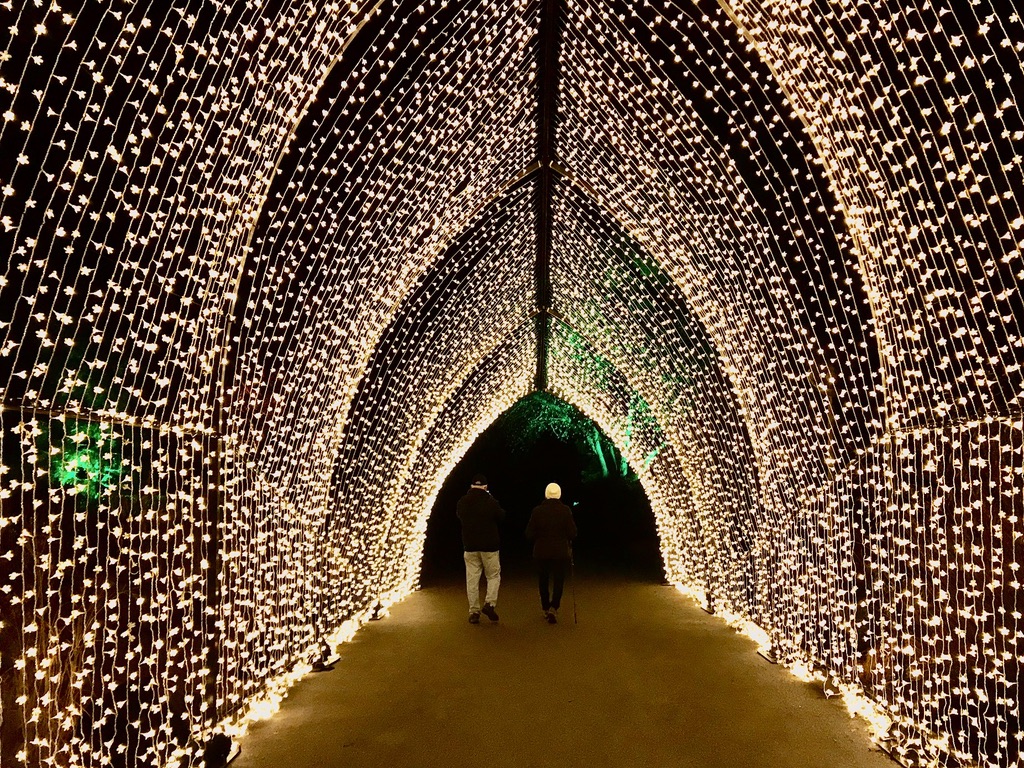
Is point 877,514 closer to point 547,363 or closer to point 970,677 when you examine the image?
point 970,677

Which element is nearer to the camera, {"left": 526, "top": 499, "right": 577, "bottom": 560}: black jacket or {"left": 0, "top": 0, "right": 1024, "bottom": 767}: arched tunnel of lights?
{"left": 0, "top": 0, "right": 1024, "bottom": 767}: arched tunnel of lights

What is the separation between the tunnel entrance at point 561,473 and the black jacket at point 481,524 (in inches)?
357

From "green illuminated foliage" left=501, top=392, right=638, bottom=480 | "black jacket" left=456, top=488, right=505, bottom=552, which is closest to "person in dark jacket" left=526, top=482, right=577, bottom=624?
"black jacket" left=456, top=488, right=505, bottom=552

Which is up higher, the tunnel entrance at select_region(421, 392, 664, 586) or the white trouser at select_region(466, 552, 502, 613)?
the tunnel entrance at select_region(421, 392, 664, 586)

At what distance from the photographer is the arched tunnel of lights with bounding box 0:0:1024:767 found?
12.2 ft

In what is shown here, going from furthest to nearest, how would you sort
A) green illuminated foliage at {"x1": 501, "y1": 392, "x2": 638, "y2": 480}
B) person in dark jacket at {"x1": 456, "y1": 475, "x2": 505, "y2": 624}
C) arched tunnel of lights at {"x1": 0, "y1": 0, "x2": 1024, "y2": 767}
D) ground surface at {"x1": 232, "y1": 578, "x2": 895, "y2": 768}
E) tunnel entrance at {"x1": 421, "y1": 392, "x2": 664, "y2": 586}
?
green illuminated foliage at {"x1": 501, "y1": 392, "x2": 638, "y2": 480} → tunnel entrance at {"x1": 421, "y1": 392, "x2": 664, "y2": 586} → person in dark jacket at {"x1": 456, "y1": 475, "x2": 505, "y2": 624} → ground surface at {"x1": 232, "y1": 578, "x2": 895, "y2": 768} → arched tunnel of lights at {"x1": 0, "y1": 0, "x2": 1024, "y2": 767}

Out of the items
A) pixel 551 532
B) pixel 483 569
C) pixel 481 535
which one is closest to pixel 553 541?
pixel 551 532

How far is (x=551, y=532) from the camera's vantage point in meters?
9.09

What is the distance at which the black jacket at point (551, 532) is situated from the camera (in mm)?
9055

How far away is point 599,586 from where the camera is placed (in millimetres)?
12078

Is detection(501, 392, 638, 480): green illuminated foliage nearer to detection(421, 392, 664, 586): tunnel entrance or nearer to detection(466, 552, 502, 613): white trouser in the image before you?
detection(421, 392, 664, 586): tunnel entrance

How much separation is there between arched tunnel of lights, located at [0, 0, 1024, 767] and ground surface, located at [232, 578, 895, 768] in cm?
31

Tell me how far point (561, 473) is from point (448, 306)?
35.6 ft

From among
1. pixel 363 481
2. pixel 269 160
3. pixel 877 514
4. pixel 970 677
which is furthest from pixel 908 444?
pixel 363 481
